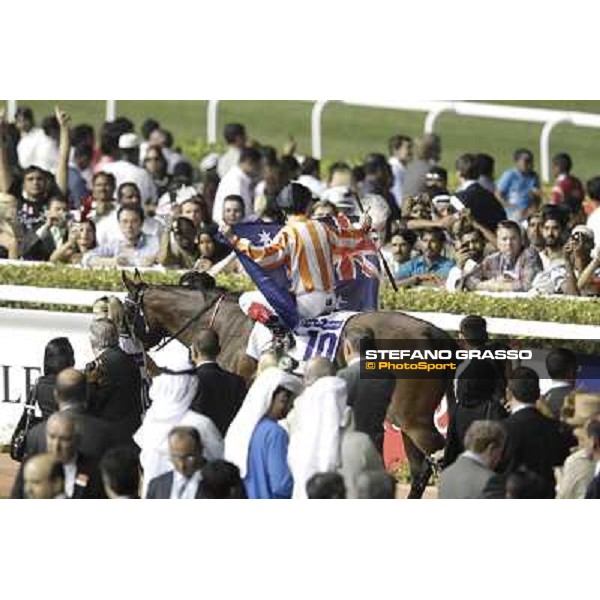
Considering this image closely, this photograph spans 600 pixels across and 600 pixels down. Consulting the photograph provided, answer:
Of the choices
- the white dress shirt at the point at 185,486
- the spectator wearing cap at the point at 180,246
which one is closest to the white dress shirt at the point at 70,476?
the white dress shirt at the point at 185,486

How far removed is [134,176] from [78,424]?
293 inches

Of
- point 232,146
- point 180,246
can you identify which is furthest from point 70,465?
point 232,146

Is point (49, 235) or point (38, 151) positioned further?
point (38, 151)

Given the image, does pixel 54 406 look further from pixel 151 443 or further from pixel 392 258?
pixel 392 258

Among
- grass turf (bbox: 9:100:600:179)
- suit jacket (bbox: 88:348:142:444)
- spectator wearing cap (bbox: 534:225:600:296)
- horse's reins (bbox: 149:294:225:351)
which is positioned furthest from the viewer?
grass turf (bbox: 9:100:600:179)

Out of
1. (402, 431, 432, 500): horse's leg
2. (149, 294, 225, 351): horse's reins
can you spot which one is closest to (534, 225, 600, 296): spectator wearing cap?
(402, 431, 432, 500): horse's leg

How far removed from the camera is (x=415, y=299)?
1908 cm

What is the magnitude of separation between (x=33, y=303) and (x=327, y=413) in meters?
3.80

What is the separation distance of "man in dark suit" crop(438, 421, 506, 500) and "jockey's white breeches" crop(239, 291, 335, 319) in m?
2.27

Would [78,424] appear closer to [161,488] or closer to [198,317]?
[161,488]

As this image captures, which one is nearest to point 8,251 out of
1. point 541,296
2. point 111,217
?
point 111,217

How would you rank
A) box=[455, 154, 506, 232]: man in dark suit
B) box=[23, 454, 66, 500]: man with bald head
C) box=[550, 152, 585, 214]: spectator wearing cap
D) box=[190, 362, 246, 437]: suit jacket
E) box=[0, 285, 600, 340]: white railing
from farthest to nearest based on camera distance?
box=[550, 152, 585, 214]: spectator wearing cap → box=[455, 154, 506, 232]: man in dark suit → box=[0, 285, 600, 340]: white railing → box=[190, 362, 246, 437]: suit jacket → box=[23, 454, 66, 500]: man with bald head

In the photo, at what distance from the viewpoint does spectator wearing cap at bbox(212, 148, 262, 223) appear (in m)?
23.6

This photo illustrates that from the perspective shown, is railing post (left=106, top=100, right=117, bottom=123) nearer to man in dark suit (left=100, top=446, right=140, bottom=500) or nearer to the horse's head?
the horse's head
